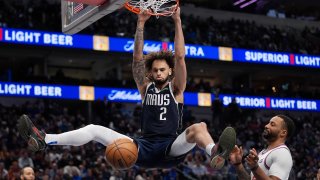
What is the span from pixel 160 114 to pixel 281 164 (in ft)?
4.73

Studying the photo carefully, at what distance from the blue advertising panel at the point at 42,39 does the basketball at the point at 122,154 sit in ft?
55.1

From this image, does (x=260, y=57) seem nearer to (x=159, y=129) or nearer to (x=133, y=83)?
(x=133, y=83)

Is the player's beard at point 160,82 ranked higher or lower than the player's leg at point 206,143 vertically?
higher

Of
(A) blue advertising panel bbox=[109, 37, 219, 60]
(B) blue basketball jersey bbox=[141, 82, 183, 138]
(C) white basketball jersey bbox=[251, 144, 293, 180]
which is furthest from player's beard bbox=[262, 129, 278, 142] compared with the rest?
(A) blue advertising panel bbox=[109, 37, 219, 60]

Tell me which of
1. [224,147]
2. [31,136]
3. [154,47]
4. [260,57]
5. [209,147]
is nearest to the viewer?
[224,147]

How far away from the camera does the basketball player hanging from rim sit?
643cm

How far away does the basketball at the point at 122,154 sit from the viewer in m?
6.18

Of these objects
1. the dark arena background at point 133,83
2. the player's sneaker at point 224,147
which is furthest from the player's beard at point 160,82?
the dark arena background at point 133,83

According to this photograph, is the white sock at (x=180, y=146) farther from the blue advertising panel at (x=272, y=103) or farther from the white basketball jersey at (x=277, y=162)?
the blue advertising panel at (x=272, y=103)

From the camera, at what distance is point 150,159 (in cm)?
650

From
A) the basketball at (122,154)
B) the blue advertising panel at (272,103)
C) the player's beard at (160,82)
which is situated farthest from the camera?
the blue advertising panel at (272,103)

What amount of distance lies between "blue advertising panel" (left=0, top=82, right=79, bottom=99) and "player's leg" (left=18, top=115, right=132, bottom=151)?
51.2 ft

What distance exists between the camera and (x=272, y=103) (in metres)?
26.4

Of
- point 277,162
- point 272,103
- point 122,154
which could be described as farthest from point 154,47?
point 277,162
